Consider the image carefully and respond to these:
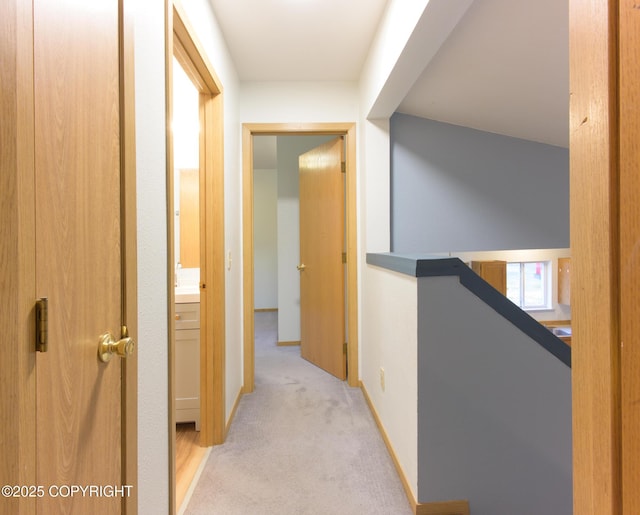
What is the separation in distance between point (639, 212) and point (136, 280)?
1046 millimetres

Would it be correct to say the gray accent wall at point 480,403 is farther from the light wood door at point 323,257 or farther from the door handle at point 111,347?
the light wood door at point 323,257

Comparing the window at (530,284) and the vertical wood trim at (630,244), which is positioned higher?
the vertical wood trim at (630,244)

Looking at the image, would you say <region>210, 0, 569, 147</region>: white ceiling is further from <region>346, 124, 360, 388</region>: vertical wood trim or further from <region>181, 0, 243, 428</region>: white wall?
<region>346, 124, 360, 388</region>: vertical wood trim

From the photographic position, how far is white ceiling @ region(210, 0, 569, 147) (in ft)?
5.09

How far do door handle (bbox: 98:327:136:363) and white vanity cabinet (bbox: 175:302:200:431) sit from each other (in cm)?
124

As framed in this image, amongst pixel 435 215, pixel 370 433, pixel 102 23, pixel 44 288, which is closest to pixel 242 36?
pixel 102 23

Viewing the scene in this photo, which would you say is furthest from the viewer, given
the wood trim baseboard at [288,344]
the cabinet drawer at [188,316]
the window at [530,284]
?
the wood trim baseboard at [288,344]

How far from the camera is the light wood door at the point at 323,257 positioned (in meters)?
2.81

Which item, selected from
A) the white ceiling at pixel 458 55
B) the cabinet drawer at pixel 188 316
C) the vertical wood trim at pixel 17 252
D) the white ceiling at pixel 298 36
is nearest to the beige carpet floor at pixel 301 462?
the cabinet drawer at pixel 188 316

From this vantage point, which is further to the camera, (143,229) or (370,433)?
(370,433)

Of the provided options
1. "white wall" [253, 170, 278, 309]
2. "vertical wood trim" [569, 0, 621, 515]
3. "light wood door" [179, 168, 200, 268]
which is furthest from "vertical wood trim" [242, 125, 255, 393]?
"white wall" [253, 170, 278, 309]

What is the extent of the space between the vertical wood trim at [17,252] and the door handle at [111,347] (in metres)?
0.20

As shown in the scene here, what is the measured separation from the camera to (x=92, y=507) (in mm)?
719

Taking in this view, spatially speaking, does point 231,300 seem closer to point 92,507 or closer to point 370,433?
point 370,433
